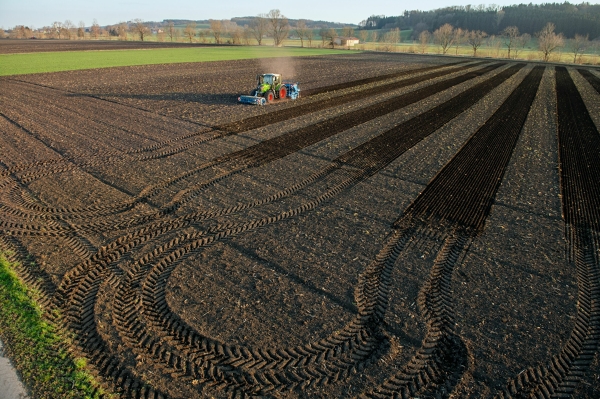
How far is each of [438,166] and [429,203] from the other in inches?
139

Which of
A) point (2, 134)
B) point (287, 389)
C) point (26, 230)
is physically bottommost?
point (287, 389)

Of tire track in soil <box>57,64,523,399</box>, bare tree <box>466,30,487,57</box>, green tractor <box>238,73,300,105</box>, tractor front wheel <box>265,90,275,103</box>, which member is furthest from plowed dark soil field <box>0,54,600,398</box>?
bare tree <box>466,30,487,57</box>

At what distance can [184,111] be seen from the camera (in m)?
21.9

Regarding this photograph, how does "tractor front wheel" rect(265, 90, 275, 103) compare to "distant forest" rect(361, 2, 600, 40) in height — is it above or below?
below

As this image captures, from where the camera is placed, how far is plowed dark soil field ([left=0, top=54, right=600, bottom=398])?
238 inches

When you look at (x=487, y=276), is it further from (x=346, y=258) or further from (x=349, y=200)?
(x=349, y=200)

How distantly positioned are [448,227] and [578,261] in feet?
9.14

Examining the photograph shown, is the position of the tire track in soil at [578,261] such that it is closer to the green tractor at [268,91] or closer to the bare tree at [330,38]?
the green tractor at [268,91]

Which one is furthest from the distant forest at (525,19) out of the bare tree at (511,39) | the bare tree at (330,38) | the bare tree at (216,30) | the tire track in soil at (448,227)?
the tire track in soil at (448,227)

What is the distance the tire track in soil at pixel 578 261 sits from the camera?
5848mm

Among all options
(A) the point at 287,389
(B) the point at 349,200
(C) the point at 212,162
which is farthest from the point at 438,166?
(A) the point at 287,389

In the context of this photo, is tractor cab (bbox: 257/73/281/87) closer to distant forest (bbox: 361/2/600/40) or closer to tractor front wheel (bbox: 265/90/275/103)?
tractor front wheel (bbox: 265/90/275/103)

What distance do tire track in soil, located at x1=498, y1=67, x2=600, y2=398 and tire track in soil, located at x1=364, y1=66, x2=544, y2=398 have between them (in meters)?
0.94

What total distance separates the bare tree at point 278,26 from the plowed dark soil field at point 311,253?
99.2 meters
